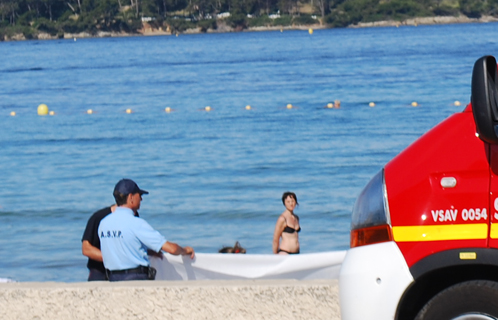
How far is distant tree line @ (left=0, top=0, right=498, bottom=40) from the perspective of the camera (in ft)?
516

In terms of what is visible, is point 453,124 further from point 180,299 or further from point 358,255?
point 180,299

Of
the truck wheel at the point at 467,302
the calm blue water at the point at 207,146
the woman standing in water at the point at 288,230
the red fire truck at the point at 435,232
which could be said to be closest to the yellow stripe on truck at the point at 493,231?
the red fire truck at the point at 435,232

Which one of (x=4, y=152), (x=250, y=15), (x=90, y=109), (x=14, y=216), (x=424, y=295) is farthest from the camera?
(x=250, y=15)

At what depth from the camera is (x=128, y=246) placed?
253 inches

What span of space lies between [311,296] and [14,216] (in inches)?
568

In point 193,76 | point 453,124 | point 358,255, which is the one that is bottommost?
point 193,76

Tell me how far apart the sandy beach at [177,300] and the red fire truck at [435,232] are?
2.70 ft

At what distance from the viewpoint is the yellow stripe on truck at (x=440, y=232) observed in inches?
167

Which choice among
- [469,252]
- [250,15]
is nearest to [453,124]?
[469,252]

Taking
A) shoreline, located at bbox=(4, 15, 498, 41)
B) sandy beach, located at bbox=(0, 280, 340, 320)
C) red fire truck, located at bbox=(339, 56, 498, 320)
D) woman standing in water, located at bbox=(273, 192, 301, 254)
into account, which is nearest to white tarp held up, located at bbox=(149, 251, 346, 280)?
sandy beach, located at bbox=(0, 280, 340, 320)

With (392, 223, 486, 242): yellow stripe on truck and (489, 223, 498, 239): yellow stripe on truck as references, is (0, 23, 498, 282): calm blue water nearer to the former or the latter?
(392, 223, 486, 242): yellow stripe on truck

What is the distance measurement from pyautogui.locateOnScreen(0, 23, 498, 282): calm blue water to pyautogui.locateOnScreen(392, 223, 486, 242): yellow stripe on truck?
9014 mm

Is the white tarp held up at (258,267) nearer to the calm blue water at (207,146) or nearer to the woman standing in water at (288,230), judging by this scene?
the woman standing in water at (288,230)

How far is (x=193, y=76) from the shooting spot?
212 ft
